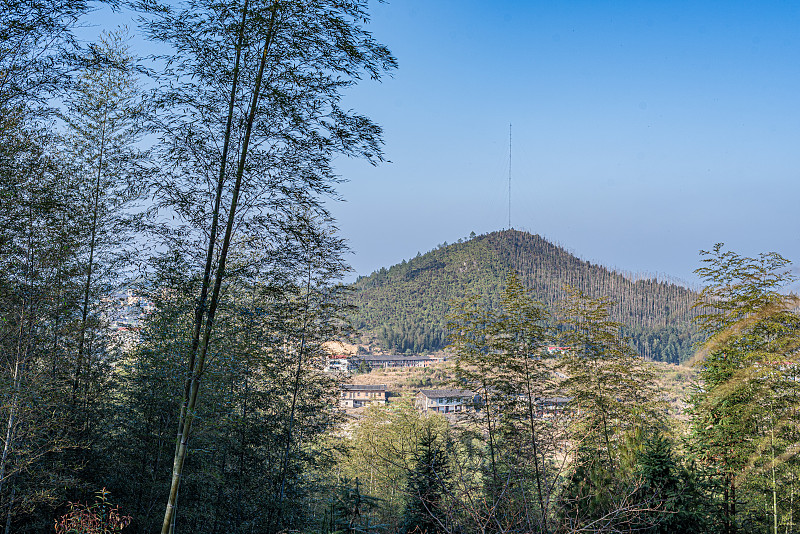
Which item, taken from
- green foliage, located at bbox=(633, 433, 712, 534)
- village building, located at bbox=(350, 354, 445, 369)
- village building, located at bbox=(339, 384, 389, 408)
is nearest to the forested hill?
village building, located at bbox=(350, 354, 445, 369)

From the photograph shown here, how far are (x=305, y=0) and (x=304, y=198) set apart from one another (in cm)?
137

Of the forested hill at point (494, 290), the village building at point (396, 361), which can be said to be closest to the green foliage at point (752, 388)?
the forested hill at point (494, 290)

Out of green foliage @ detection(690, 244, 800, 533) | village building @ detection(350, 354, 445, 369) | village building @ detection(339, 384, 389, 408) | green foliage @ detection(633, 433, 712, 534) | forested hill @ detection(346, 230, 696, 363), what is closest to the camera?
green foliage @ detection(633, 433, 712, 534)

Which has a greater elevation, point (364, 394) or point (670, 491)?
point (670, 491)

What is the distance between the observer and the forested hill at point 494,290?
6512 centimetres

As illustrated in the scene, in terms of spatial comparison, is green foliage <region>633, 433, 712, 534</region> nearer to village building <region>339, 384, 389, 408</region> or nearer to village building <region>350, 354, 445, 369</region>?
village building <region>339, 384, 389, 408</region>

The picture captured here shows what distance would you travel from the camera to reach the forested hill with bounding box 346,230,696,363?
65125mm

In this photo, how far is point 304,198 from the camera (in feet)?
11.5

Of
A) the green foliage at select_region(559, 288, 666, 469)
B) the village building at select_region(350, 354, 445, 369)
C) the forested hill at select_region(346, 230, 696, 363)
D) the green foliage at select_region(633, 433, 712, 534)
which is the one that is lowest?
the village building at select_region(350, 354, 445, 369)

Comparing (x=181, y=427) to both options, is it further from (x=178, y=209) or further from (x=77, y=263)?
(x=77, y=263)

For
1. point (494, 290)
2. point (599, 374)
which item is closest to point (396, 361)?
point (494, 290)

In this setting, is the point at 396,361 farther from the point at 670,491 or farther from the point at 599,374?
the point at 670,491

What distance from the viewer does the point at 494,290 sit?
67.8 metres

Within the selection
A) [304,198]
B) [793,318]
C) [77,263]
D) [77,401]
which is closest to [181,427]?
[304,198]
